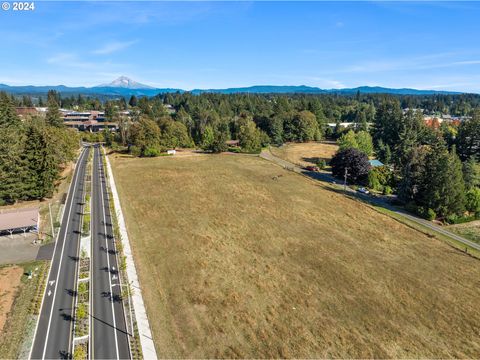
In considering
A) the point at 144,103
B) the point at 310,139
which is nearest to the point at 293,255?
the point at 310,139

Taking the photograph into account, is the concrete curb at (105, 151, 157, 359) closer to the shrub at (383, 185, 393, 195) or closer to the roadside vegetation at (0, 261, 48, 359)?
the roadside vegetation at (0, 261, 48, 359)

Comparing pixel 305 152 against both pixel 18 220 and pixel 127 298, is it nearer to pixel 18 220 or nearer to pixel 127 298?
pixel 18 220

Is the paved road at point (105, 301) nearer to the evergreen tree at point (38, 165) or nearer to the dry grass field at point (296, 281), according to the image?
the dry grass field at point (296, 281)

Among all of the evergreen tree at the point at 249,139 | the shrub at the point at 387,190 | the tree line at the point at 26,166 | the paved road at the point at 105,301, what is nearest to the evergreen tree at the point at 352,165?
the shrub at the point at 387,190

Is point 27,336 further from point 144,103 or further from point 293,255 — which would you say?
point 144,103

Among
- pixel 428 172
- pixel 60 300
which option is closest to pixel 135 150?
pixel 60 300
